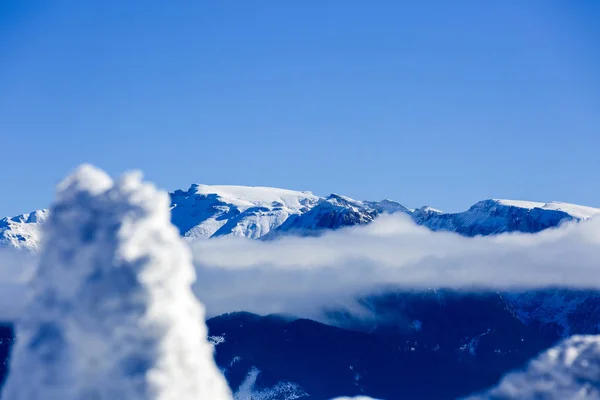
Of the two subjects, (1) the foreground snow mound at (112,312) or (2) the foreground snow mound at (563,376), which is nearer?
(1) the foreground snow mound at (112,312)

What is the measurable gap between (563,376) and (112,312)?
20252 millimetres

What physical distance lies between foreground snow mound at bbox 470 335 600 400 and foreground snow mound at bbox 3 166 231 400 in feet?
45.3

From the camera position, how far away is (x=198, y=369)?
4906 centimetres

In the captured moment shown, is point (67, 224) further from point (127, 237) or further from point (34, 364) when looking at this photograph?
point (34, 364)

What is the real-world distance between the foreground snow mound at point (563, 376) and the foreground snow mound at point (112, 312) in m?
13.8

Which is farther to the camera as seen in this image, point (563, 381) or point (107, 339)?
point (563, 381)

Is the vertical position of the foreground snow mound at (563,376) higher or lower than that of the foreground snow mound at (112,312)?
lower

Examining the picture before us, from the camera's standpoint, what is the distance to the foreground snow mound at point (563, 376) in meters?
51.9

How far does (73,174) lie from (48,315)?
6.34 meters

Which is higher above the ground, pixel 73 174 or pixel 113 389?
pixel 73 174

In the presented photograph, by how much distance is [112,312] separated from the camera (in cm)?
4794

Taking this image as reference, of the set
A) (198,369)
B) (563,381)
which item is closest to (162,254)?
(198,369)

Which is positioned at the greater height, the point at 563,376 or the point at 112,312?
the point at 112,312

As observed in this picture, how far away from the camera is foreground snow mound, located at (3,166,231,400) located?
47719 millimetres
